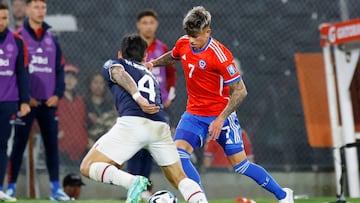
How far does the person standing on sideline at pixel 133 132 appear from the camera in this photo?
817cm

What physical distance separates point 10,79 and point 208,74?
2.72 m

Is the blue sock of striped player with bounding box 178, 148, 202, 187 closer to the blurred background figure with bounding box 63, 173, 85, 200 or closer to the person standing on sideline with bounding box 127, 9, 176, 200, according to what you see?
the person standing on sideline with bounding box 127, 9, 176, 200

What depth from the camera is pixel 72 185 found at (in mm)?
11695

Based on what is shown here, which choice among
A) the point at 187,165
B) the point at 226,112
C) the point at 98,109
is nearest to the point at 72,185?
the point at 98,109

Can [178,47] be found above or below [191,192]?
above

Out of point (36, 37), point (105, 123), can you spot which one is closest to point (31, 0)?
point (36, 37)

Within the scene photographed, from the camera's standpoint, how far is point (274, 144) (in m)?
13.3

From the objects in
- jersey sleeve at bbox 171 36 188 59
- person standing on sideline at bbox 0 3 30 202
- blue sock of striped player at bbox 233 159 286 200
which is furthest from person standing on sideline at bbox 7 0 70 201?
blue sock of striped player at bbox 233 159 286 200

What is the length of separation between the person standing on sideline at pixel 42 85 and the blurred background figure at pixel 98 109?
1487mm

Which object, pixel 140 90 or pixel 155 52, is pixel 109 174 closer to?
pixel 140 90

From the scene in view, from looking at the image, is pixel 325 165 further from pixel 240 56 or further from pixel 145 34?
pixel 145 34

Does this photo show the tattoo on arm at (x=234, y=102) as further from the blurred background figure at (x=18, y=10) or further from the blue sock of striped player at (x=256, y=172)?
the blurred background figure at (x=18, y=10)

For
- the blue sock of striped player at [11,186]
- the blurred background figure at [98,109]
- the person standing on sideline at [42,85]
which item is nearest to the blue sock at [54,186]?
the person standing on sideline at [42,85]

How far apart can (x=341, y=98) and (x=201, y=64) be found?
442 cm
